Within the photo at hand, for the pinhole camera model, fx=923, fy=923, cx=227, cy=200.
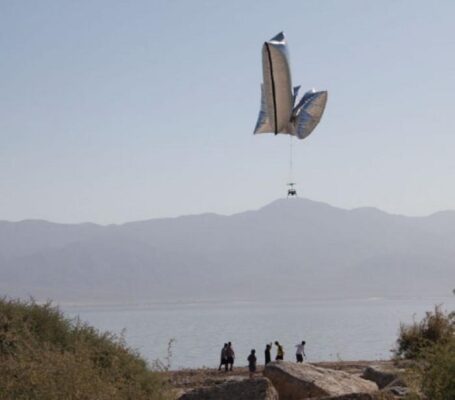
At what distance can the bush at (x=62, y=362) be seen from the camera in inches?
529

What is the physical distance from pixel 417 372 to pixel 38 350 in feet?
21.5

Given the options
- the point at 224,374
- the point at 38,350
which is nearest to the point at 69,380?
the point at 38,350

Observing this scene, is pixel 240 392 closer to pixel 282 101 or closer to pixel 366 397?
pixel 366 397

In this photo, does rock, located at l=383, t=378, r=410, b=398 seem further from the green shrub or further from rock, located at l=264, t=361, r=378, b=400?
the green shrub

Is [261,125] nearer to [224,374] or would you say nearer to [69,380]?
[224,374]

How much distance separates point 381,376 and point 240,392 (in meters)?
6.24

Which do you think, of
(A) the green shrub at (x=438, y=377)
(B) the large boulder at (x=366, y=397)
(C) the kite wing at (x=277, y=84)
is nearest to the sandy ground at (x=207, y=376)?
(C) the kite wing at (x=277, y=84)

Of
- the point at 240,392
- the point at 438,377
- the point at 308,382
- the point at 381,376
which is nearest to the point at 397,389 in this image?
the point at 308,382

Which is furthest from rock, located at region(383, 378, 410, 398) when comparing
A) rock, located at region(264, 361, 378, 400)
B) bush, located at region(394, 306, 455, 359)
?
bush, located at region(394, 306, 455, 359)

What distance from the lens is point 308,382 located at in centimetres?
2034

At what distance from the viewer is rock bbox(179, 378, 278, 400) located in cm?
1814

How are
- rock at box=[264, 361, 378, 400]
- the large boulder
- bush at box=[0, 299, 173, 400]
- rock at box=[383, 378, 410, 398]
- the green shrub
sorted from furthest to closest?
1. rock at box=[264, 361, 378, 400]
2. rock at box=[383, 378, 410, 398]
3. the large boulder
4. the green shrub
5. bush at box=[0, 299, 173, 400]

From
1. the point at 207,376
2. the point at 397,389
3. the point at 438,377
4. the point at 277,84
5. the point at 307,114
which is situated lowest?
the point at 207,376

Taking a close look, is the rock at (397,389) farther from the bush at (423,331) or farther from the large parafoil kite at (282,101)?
the bush at (423,331)
